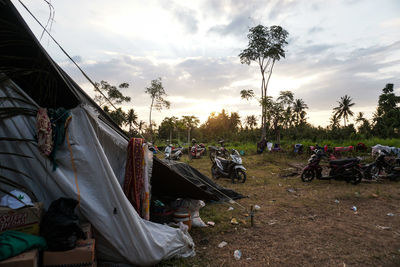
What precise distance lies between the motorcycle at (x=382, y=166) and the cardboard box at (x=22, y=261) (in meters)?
8.33

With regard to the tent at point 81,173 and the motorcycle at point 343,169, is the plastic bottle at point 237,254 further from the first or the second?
the motorcycle at point 343,169

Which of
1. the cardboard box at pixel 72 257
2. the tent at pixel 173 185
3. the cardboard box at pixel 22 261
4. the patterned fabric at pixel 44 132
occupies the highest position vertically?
the patterned fabric at pixel 44 132

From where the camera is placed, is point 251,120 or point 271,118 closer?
point 271,118

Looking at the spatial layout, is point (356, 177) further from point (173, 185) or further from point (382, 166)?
point (173, 185)

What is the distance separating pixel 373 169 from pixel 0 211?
8929 mm

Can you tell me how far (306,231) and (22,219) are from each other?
12.2ft

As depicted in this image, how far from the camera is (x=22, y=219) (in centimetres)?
210

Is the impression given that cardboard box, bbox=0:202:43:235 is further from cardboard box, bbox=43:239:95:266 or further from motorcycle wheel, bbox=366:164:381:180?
motorcycle wheel, bbox=366:164:381:180

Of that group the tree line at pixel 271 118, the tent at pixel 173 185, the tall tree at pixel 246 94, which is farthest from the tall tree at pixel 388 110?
the tent at pixel 173 185

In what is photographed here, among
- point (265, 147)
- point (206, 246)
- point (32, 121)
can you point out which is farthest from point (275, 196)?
point (265, 147)

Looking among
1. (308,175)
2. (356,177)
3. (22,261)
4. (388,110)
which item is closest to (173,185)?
(22,261)

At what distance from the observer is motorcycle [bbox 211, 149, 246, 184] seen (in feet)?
23.4

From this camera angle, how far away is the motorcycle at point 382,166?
6992 mm

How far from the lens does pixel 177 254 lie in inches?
107
